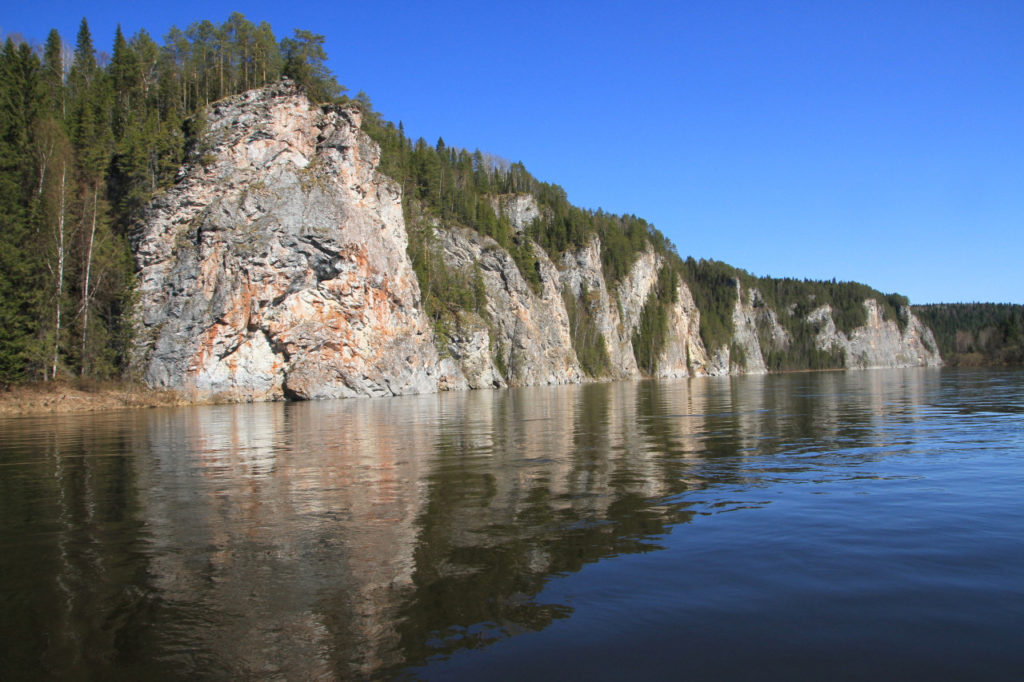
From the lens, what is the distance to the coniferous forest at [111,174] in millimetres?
42562

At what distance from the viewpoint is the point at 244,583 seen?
666cm

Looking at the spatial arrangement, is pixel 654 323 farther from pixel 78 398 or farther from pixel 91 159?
pixel 78 398

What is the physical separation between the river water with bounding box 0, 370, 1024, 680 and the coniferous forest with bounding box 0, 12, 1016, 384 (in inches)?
1368

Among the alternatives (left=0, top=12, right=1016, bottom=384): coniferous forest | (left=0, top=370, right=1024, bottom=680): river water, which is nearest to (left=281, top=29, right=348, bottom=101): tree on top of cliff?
(left=0, top=12, right=1016, bottom=384): coniferous forest

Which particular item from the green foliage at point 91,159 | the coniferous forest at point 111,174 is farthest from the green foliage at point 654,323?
the green foliage at point 91,159

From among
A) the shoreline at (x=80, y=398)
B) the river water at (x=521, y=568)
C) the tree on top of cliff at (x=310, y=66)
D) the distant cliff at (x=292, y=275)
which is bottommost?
the river water at (x=521, y=568)

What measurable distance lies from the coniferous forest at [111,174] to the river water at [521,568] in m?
34.8

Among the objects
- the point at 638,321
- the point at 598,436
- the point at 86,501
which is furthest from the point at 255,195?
the point at 638,321

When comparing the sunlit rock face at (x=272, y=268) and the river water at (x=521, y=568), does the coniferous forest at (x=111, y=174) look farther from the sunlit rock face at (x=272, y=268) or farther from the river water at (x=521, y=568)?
the river water at (x=521, y=568)

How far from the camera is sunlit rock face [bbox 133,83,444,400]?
169 ft

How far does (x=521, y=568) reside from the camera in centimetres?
704

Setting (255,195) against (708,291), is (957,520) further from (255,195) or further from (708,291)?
(708,291)

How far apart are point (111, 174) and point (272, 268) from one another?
58.6ft

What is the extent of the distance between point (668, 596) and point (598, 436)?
1453cm
